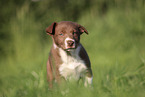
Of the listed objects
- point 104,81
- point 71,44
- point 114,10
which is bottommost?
point 104,81

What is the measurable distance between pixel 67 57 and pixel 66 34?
409 mm

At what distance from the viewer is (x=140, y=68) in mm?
4527

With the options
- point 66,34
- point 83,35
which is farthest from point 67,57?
point 83,35

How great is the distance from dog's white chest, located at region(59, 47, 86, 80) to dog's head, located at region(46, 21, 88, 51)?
0.24 meters

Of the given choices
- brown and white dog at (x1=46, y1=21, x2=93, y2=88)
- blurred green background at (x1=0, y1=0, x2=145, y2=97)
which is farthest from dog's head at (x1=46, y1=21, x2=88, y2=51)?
blurred green background at (x1=0, y1=0, x2=145, y2=97)

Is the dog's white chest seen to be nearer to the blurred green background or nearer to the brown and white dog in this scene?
the brown and white dog

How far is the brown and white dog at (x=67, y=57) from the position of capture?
3852mm

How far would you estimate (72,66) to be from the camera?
3.97 meters

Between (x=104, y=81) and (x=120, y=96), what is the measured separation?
0.88 metres

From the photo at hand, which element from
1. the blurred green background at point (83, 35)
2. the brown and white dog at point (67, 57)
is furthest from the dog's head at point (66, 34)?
the blurred green background at point (83, 35)

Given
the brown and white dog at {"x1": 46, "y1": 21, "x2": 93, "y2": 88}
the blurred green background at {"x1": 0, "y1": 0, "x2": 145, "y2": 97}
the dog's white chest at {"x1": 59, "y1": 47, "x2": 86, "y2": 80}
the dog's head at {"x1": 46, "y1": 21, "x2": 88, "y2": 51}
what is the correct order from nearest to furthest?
the dog's head at {"x1": 46, "y1": 21, "x2": 88, "y2": 51}
the brown and white dog at {"x1": 46, "y1": 21, "x2": 93, "y2": 88}
the dog's white chest at {"x1": 59, "y1": 47, "x2": 86, "y2": 80}
the blurred green background at {"x1": 0, "y1": 0, "x2": 145, "y2": 97}

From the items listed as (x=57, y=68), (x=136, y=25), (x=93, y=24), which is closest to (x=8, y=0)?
(x=93, y=24)

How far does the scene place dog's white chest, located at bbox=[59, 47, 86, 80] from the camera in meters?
3.98

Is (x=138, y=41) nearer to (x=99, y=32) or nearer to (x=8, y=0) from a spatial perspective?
(x=99, y=32)
